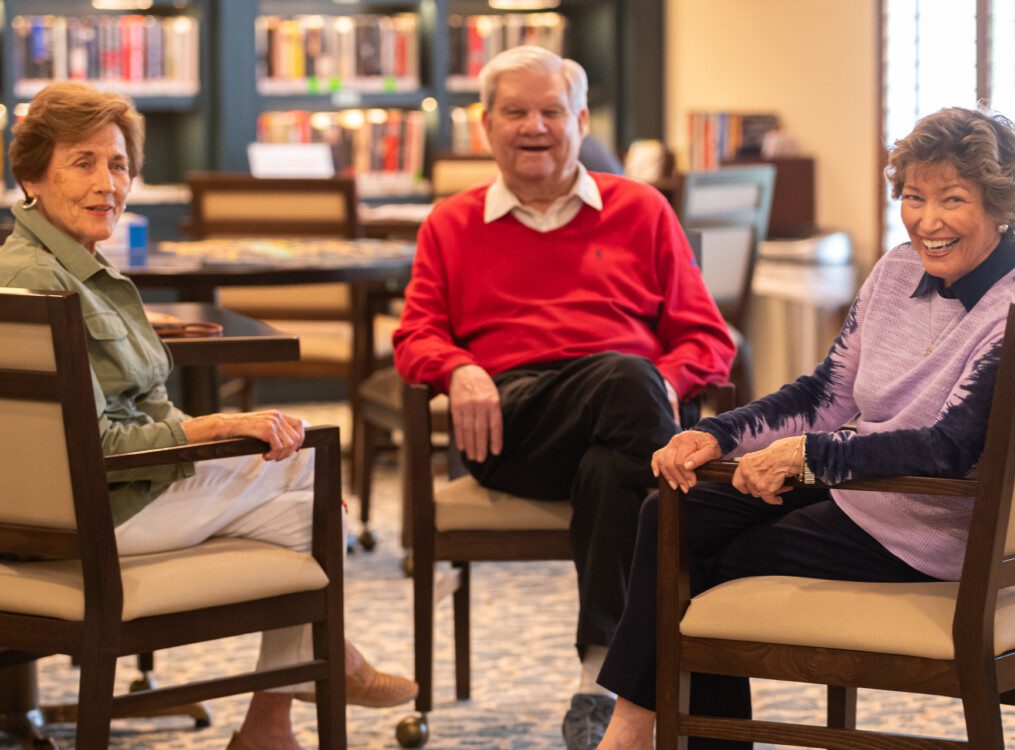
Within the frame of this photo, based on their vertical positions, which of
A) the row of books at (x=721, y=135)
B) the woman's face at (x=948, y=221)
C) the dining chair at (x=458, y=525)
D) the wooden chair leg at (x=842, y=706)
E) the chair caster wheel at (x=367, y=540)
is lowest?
the chair caster wheel at (x=367, y=540)

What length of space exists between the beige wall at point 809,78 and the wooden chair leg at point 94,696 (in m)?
3.87

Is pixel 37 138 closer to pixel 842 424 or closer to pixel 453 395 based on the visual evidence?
pixel 453 395

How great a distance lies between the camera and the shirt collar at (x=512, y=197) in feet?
9.57

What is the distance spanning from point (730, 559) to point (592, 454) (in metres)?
0.47

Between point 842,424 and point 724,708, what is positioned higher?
point 842,424

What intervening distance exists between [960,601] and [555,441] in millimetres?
932

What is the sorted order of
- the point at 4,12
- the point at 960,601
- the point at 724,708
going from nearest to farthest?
the point at 960,601
the point at 724,708
the point at 4,12

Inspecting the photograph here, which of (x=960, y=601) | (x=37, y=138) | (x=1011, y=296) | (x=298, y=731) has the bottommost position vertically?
(x=298, y=731)

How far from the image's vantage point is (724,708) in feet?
7.30

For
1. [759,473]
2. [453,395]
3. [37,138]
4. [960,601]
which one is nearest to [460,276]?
[453,395]

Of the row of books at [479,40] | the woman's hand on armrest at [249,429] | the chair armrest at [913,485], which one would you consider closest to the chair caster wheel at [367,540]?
the woman's hand on armrest at [249,429]

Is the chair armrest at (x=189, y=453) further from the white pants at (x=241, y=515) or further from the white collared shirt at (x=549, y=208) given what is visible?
the white collared shirt at (x=549, y=208)

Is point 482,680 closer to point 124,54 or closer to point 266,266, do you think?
point 266,266

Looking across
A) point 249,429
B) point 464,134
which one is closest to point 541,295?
point 249,429
